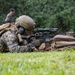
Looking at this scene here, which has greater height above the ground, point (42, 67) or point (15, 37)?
point (42, 67)

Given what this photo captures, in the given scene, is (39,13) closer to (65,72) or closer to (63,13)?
(63,13)

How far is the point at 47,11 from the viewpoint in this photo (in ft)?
68.1

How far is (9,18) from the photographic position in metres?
12.9

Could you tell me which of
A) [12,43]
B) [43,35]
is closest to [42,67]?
[12,43]

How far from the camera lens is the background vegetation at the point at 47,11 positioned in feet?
61.1

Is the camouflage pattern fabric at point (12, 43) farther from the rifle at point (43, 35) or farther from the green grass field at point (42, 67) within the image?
the green grass field at point (42, 67)

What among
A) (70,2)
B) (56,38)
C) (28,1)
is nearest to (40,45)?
(56,38)

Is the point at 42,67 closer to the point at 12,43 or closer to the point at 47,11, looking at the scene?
the point at 12,43

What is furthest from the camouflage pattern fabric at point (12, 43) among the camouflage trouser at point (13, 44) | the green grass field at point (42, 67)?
the green grass field at point (42, 67)

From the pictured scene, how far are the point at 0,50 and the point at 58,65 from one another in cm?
405

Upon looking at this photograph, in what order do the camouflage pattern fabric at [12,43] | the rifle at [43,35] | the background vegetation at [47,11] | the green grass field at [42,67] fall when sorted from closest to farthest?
the green grass field at [42,67] < the camouflage pattern fabric at [12,43] < the rifle at [43,35] < the background vegetation at [47,11]

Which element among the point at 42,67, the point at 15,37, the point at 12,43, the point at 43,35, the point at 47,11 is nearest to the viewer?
the point at 42,67

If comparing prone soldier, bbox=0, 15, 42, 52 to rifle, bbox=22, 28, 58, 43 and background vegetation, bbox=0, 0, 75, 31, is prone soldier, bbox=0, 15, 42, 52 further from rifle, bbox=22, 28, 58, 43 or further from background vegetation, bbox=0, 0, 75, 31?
background vegetation, bbox=0, 0, 75, 31

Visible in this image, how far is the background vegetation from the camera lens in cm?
1862
